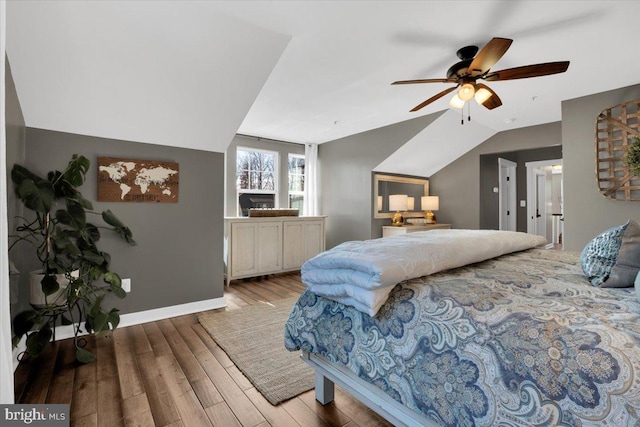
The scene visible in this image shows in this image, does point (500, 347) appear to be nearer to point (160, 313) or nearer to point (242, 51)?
point (242, 51)

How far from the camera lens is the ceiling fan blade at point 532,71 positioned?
2.10 m

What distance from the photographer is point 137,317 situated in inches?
110

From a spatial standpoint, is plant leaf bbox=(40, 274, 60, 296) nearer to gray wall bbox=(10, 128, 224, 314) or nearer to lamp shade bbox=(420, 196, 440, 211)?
gray wall bbox=(10, 128, 224, 314)

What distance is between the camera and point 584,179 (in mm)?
3564

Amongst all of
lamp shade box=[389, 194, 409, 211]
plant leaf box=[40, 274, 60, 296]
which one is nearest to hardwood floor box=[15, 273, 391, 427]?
plant leaf box=[40, 274, 60, 296]

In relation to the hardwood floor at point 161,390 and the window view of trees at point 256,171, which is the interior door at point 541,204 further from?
the hardwood floor at point 161,390

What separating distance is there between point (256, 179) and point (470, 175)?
3815mm

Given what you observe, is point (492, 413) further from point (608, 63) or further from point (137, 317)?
point (608, 63)

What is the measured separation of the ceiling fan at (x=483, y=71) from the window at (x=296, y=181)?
11.1ft

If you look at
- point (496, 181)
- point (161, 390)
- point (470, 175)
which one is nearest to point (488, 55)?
point (161, 390)

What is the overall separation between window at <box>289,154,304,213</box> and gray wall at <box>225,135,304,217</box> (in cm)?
14

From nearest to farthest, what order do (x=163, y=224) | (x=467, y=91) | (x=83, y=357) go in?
1. (x=83, y=357)
2. (x=467, y=91)
3. (x=163, y=224)

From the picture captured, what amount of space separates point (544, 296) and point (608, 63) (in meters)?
2.97

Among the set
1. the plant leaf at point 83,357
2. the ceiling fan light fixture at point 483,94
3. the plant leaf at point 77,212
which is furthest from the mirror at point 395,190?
the plant leaf at point 83,357
